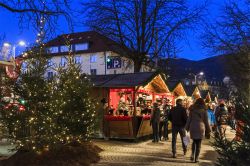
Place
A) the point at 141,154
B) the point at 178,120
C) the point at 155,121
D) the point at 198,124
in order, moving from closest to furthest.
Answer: the point at 198,124 < the point at 178,120 < the point at 141,154 < the point at 155,121

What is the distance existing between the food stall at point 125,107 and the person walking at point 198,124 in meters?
5.47

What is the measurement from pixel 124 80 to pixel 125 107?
1.27 m

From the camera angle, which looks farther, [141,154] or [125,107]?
[125,107]

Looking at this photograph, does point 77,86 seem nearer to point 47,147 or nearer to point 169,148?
point 47,147

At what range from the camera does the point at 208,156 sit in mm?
12586

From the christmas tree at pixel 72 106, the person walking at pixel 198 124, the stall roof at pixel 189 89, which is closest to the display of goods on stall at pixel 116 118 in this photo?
the christmas tree at pixel 72 106

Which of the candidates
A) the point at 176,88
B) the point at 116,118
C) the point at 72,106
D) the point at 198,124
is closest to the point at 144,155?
the point at 198,124

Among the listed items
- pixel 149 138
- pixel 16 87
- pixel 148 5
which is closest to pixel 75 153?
pixel 16 87

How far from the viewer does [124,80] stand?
57.0 ft

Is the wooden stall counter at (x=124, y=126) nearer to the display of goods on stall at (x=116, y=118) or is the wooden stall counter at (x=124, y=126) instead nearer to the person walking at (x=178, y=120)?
the display of goods on stall at (x=116, y=118)

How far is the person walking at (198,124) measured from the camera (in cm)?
1077

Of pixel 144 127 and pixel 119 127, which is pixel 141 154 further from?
pixel 144 127

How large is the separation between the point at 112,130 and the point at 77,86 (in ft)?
14.8

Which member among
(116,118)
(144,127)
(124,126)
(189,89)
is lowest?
(144,127)
